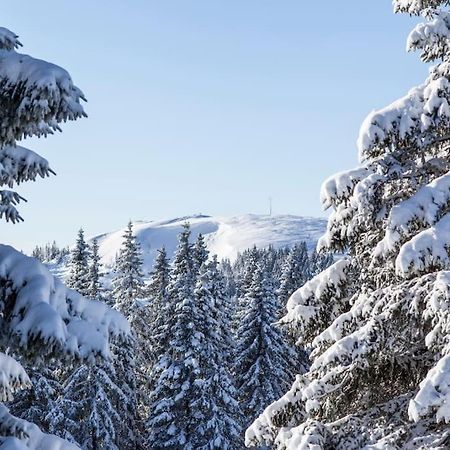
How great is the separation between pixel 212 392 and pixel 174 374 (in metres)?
2.10

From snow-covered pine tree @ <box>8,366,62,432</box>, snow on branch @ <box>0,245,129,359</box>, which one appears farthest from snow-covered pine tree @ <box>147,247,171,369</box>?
snow on branch @ <box>0,245,129,359</box>

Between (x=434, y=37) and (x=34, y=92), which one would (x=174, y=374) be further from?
(x=34, y=92)

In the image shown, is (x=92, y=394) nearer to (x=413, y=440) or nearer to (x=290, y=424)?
(x=290, y=424)

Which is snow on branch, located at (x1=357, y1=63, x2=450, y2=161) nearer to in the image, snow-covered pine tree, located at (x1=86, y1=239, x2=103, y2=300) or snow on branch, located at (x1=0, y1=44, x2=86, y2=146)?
snow on branch, located at (x1=0, y1=44, x2=86, y2=146)

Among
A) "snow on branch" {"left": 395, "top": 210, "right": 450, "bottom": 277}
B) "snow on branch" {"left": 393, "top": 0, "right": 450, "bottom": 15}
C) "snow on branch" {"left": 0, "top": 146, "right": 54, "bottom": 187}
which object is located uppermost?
"snow on branch" {"left": 393, "top": 0, "right": 450, "bottom": 15}

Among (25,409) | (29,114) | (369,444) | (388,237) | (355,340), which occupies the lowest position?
(25,409)

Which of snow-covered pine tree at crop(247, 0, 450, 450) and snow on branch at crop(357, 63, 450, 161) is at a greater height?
snow on branch at crop(357, 63, 450, 161)

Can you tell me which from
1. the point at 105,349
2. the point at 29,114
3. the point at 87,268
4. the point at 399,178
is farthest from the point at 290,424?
the point at 87,268

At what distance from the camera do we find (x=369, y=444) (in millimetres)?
7781

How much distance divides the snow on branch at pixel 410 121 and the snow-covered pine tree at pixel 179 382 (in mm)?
23612

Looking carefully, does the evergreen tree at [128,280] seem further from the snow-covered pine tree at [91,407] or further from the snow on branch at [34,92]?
the snow on branch at [34,92]

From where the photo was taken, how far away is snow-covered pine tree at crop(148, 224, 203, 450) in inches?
1183

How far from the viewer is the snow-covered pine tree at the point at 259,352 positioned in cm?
3544

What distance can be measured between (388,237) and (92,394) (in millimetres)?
24381
